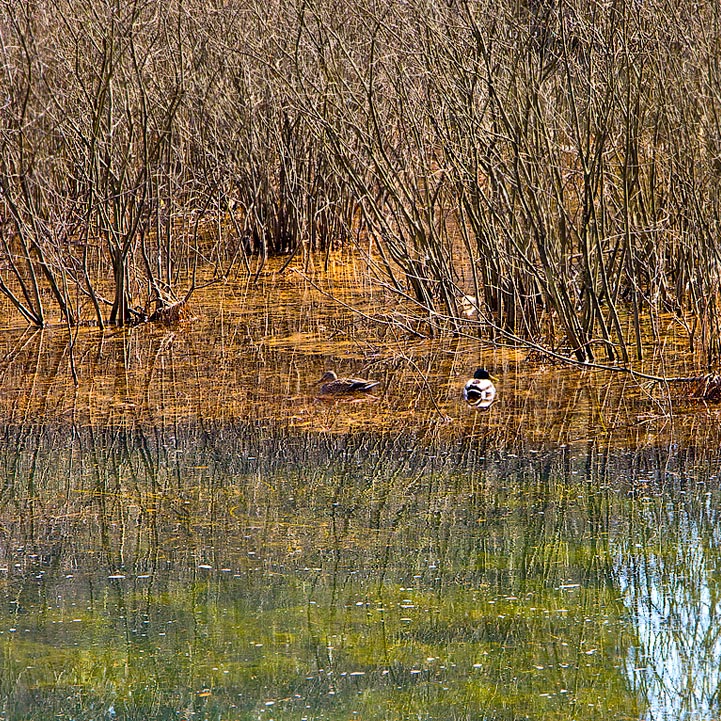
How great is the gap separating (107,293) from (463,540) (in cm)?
687

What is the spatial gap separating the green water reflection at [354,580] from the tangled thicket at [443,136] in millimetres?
1382

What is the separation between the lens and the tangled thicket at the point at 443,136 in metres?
7.43

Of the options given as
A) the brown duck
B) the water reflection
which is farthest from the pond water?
the brown duck

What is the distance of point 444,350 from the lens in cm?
887

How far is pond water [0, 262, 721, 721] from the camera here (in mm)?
3957

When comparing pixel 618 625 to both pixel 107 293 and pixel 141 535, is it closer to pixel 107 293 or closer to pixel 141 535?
pixel 141 535

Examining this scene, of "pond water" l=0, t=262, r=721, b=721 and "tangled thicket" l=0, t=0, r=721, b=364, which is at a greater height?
"tangled thicket" l=0, t=0, r=721, b=364

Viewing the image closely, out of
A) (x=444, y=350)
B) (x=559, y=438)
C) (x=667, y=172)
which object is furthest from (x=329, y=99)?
(x=559, y=438)

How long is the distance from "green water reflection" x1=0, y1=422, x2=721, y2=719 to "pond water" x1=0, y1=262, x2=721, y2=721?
0.01m

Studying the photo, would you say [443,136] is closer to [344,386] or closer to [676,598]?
[344,386]

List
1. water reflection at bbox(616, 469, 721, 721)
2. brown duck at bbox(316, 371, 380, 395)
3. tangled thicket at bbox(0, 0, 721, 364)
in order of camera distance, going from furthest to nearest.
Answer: brown duck at bbox(316, 371, 380, 395) < tangled thicket at bbox(0, 0, 721, 364) < water reflection at bbox(616, 469, 721, 721)

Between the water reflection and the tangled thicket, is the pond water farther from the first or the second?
the tangled thicket

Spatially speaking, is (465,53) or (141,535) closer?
(141,535)

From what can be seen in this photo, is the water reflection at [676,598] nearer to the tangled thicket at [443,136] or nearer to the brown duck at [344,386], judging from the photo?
the tangled thicket at [443,136]
